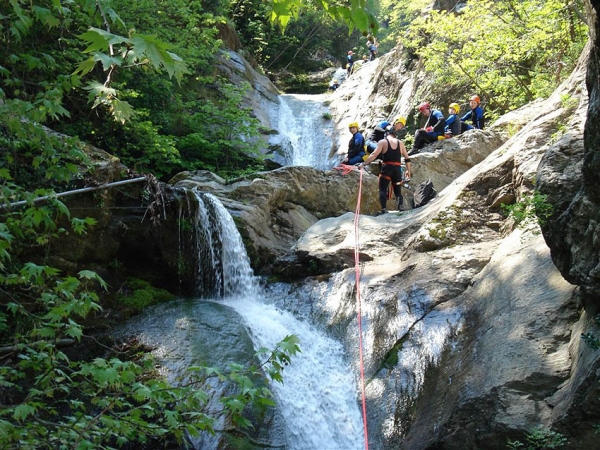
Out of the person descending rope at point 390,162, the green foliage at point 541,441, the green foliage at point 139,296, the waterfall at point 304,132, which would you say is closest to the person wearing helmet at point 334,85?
the waterfall at point 304,132

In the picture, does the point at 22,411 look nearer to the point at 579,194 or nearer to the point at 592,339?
the point at 592,339

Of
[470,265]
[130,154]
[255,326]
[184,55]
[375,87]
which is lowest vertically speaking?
[255,326]

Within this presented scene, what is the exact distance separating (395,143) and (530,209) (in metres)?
4.16

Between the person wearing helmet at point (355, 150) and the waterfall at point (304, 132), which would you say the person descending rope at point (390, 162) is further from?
the waterfall at point (304, 132)

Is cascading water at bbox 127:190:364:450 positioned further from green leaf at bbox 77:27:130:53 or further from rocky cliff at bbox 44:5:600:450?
green leaf at bbox 77:27:130:53

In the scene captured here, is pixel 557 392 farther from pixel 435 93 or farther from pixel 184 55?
pixel 435 93

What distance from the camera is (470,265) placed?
6.75 metres

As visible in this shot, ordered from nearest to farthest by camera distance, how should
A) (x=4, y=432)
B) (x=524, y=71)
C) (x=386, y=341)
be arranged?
(x=4, y=432) → (x=386, y=341) → (x=524, y=71)

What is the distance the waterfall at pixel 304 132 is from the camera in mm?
19672

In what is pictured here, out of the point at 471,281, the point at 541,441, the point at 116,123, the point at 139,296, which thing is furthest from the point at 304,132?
the point at 541,441

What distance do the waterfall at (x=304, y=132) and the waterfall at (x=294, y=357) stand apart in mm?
9781

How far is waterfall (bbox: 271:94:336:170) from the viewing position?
19.7m

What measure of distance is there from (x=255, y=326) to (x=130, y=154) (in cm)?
727

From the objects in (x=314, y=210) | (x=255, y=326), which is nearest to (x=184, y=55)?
(x=314, y=210)
